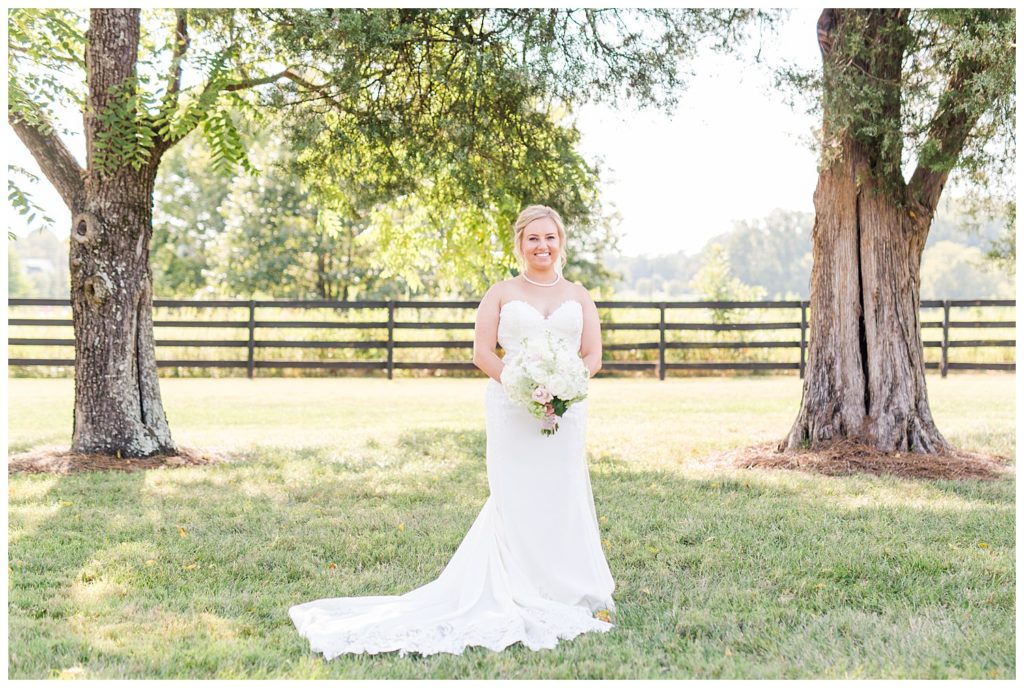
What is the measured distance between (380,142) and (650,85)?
2914mm

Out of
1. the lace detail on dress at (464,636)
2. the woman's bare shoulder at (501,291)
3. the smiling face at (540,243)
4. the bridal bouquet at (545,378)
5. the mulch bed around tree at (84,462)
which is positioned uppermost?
the smiling face at (540,243)

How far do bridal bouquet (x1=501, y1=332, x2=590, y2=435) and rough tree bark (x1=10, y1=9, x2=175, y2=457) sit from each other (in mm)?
5777

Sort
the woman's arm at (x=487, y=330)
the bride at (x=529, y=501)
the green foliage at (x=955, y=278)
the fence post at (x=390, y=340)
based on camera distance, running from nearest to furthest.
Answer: the bride at (x=529, y=501) → the woman's arm at (x=487, y=330) → the fence post at (x=390, y=340) → the green foliage at (x=955, y=278)

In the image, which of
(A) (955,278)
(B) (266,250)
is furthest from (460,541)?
(A) (955,278)

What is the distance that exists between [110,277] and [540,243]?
225 inches

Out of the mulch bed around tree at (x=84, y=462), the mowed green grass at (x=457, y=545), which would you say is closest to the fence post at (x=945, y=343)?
the mowed green grass at (x=457, y=545)

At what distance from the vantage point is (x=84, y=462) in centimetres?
897

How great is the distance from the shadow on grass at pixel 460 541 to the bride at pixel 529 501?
0.34m

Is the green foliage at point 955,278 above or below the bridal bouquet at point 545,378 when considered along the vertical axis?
above

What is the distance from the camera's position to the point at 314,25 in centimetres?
836

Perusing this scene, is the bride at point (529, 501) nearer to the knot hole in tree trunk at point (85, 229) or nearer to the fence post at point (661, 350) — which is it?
the knot hole in tree trunk at point (85, 229)

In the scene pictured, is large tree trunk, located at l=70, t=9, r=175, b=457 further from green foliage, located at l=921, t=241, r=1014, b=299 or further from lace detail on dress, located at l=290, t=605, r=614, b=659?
green foliage, located at l=921, t=241, r=1014, b=299

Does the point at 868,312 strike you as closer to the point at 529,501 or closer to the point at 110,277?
the point at 529,501

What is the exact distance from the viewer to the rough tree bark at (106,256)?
900 centimetres
